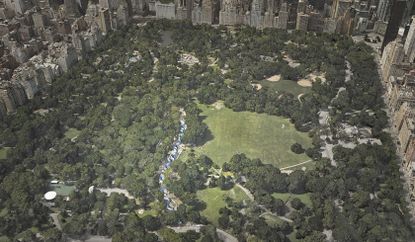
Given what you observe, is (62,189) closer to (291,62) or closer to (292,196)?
(292,196)

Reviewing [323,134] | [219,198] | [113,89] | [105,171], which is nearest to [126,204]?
[105,171]

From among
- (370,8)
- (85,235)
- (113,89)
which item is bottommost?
(85,235)

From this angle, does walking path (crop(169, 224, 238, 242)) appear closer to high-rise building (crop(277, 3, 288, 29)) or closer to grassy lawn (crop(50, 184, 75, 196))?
grassy lawn (crop(50, 184, 75, 196))

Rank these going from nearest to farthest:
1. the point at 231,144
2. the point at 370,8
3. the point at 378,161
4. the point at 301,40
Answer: the point at 378,161
the point at 231,144
the point at 301,40
the point at 370,8

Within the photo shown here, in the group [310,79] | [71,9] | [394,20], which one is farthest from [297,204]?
[71,9]

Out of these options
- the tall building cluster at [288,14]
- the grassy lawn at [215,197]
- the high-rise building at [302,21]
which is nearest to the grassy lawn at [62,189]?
the grassy lawn at [215,197]

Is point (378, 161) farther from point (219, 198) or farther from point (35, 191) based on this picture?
point (35, 191)
